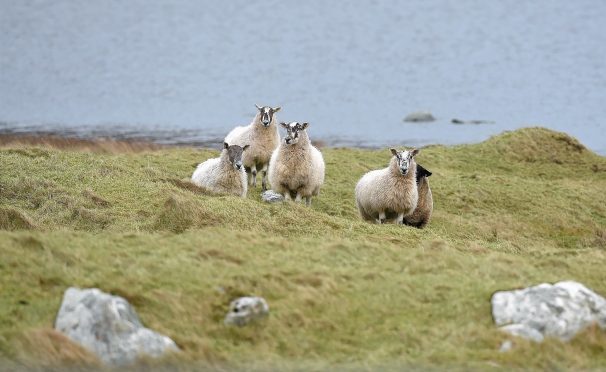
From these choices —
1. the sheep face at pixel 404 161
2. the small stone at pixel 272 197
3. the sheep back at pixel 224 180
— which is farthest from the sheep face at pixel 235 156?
the sheep face at pixel 404 161

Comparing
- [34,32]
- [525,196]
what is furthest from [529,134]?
[34,32]

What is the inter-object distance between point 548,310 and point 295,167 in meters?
12.3

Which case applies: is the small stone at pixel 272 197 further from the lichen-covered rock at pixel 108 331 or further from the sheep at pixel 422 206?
the lichen-covered rock at pixel 108 331

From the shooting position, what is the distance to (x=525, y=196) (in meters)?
32.3

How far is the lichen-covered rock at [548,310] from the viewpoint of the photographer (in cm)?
1366

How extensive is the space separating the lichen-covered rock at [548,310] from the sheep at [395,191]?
9.49 meters

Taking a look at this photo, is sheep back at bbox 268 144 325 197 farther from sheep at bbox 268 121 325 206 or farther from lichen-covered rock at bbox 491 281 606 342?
lichen-covered rock at bbox 491 281 606 342

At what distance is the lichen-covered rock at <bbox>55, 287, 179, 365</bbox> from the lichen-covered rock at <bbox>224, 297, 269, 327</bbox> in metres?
1.05

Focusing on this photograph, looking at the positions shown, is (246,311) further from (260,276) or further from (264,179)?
(264,179)

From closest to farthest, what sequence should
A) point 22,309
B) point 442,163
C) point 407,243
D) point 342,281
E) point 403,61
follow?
Result: 1. point 22,309
2. point 342,281
3. point 407,243
4. point 442,163
5. point 403,61

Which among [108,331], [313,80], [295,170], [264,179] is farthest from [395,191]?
[313,80]

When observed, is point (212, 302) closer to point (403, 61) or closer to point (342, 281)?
point (342, 281)

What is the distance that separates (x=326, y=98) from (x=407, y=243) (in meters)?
100

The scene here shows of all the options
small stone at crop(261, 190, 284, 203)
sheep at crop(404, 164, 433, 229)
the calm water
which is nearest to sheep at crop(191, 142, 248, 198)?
small stone at crop(261, 190, 284, 203)
